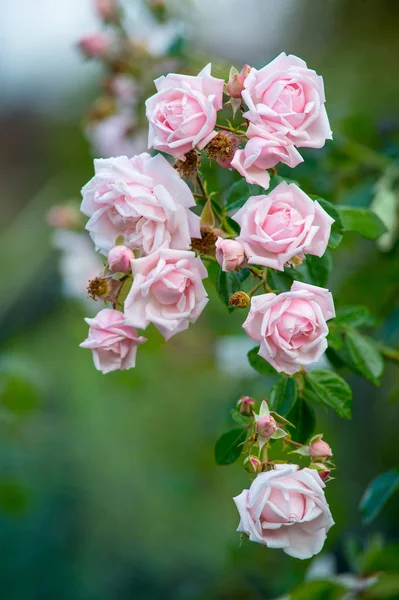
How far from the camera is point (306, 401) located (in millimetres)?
631

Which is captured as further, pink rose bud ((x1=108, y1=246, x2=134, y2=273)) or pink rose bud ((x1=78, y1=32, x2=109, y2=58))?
pink rose bud ((x1=78, y1=32, x2=109, y2=58))

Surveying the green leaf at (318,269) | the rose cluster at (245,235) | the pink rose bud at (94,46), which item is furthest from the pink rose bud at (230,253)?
the pink rose bud at (94,46)

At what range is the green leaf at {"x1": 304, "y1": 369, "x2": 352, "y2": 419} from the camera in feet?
1.98

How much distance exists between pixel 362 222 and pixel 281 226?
0.20 m

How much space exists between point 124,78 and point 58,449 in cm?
143

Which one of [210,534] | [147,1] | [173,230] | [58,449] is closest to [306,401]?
[173,230]

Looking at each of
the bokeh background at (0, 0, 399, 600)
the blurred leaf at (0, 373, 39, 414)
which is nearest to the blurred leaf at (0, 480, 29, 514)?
the bokeh background at (0, 0, 399, 600)

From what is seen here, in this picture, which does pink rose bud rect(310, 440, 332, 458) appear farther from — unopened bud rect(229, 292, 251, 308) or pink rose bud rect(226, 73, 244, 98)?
pink rose bud rect(226, 73, 244, 98)

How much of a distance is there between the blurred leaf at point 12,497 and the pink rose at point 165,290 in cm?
100

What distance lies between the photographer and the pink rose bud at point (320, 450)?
526 millimetres

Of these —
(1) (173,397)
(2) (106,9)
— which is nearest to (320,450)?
(2) (106,9)

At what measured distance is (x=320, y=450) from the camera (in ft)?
1.73

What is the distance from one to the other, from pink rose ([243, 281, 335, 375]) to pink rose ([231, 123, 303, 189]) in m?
0.10

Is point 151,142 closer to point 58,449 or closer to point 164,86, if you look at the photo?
point 164,86
